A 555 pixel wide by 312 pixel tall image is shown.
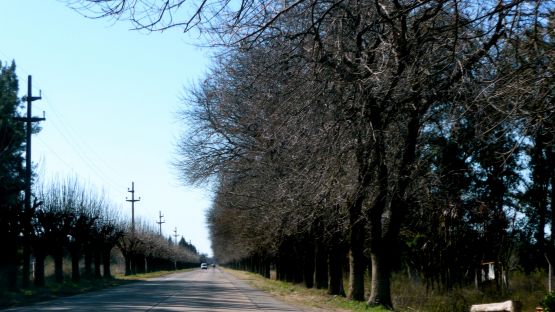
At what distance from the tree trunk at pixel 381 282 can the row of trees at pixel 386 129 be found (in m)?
0.05

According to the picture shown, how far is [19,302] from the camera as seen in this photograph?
29438 millimetres

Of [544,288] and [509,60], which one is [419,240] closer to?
[544,288]

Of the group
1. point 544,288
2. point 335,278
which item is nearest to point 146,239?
point 335,278

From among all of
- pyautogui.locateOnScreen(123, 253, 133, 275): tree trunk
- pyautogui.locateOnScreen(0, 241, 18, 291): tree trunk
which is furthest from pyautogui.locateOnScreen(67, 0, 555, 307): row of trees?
pyautogui.locateOnScreen(123, 253, 133, 275): tree trunk

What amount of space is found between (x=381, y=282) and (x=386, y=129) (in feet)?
21.4

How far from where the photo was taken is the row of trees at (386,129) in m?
12.2

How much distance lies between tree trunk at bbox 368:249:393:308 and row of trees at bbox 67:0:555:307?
0.05 m

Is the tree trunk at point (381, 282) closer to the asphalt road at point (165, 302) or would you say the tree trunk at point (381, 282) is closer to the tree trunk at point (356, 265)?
the asphalt road at point (165, 302)

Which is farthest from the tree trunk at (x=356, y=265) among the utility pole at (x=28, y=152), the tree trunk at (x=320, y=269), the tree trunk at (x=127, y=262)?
the tree trunk at (x=127, y=262)

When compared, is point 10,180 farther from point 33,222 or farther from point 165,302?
point 165,302

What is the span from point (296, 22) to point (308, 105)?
2.78 metres

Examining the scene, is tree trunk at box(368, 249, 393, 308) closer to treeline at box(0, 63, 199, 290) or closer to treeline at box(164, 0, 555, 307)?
treeline at box(164, 0, 555, 307)

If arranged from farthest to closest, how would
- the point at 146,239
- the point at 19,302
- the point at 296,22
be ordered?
the point at 146,239 < the point at 19,302 < the point at 296,22

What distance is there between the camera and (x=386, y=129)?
66.1ft
